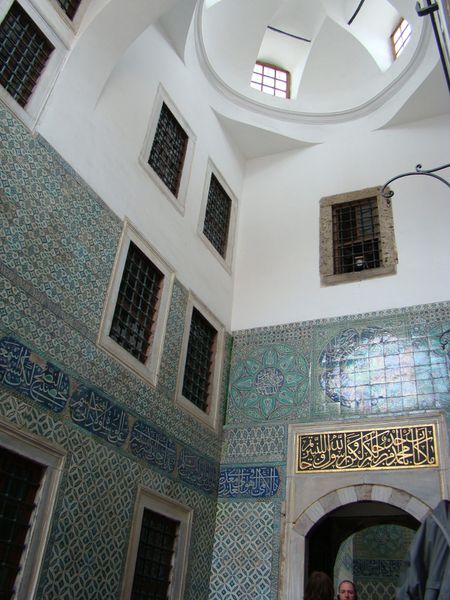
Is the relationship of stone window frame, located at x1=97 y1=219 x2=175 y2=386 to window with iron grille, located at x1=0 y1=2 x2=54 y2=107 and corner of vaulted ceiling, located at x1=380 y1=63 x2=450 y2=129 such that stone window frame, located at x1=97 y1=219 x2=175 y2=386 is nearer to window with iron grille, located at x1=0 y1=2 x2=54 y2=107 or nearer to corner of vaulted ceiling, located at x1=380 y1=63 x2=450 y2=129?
window with iron grille, located at x1=0 y1=2 x2=54 y2=107

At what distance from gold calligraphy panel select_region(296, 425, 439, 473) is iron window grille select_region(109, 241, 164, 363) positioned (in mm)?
1655

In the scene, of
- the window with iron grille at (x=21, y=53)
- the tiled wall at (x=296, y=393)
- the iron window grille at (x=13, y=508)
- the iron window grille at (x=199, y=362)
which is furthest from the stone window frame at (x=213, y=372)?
the window with iron grille at (x=21, y=53)

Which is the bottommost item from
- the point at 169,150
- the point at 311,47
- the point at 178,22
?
the point at 169,150

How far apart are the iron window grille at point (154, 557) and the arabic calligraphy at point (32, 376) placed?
1.26m

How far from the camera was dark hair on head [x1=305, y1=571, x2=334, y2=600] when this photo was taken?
10.0 ft

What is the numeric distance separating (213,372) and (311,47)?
462 cm

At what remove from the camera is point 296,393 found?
555 centimetres

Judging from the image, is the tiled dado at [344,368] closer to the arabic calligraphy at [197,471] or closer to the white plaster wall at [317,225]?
the white plaster wall at [317,225]

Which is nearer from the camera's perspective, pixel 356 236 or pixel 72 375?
pixel 72 375

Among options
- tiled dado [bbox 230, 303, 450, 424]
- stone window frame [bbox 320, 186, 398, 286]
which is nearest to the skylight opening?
stone window frame [bbox 320, 186, 398, 286]

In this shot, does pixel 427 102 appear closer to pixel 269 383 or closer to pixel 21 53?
pixel 269 383

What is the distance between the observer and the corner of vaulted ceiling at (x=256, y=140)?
7039 millimetres

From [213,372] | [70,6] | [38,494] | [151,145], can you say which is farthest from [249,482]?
[70,6]

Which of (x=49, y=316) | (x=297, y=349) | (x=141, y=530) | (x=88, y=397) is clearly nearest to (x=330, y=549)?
(x=297, y=349)
